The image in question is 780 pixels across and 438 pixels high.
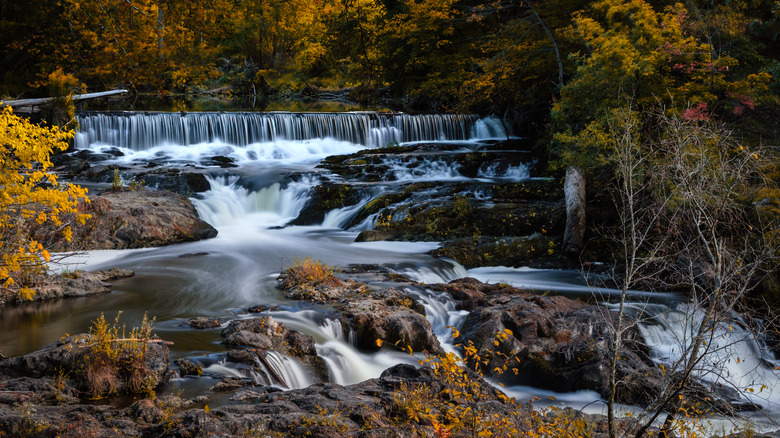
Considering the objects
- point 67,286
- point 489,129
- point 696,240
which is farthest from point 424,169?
point 67,286

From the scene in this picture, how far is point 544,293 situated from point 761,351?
3.37 meters

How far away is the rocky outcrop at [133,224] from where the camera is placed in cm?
1123

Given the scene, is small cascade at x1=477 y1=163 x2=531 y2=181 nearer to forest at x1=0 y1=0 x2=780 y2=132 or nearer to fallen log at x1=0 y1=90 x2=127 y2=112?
forest at x1=0 y1=0 x2=780 y2=132

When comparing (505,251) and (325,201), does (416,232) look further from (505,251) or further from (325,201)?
(325,201)

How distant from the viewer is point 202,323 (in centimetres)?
748

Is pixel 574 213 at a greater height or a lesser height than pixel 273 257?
greater

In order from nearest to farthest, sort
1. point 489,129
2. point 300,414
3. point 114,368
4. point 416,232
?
point 300,414, point 114,368, point 416,232, point 489,129

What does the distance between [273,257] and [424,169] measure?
8.72 metres

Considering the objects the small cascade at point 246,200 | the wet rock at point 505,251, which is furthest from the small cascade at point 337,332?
the small cascade at point 246,200

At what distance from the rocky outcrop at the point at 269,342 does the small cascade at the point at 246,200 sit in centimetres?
837

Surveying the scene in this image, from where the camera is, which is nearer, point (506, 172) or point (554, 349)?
point (554, 349)

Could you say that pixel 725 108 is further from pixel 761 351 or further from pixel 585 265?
pixel 761 351

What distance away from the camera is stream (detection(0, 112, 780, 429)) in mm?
7035

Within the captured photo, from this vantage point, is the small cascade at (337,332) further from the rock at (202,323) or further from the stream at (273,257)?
the rock at (202,323)
